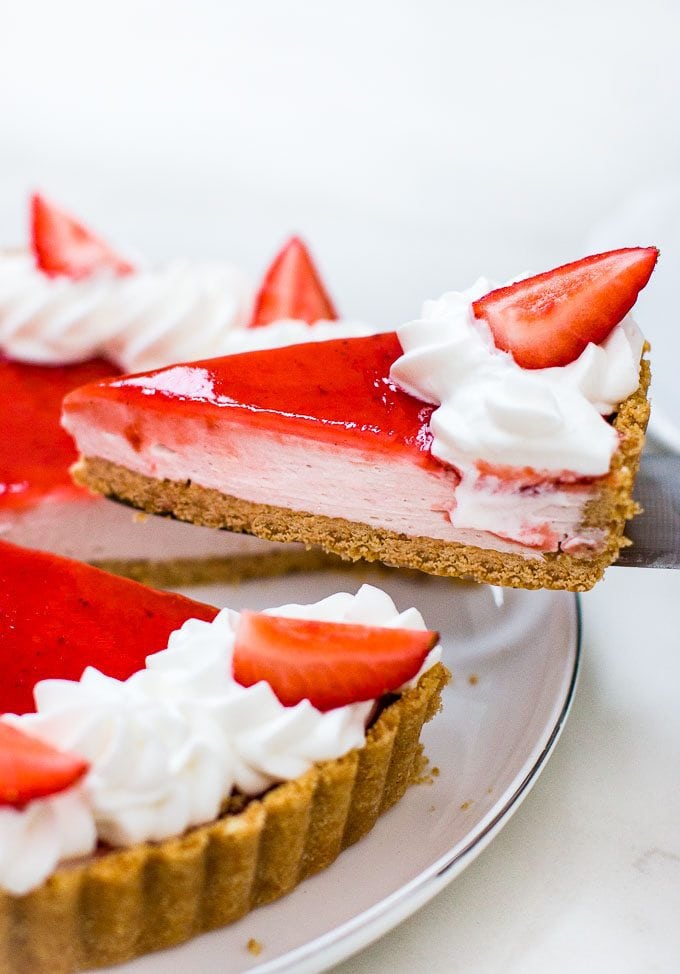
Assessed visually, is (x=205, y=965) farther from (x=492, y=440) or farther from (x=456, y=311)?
(x=456, y=311)

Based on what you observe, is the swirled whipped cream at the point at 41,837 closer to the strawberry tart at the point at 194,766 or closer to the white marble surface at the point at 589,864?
the strawberry tart at the point at 194,766

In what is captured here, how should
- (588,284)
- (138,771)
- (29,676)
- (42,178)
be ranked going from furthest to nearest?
1. (42,178)
2. (588,284)
3. (29,676)
4. (138,771)

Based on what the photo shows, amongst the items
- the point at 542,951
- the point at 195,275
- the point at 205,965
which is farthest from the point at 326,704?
the point at 195,275

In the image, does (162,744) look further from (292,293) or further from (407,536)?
(292,293)

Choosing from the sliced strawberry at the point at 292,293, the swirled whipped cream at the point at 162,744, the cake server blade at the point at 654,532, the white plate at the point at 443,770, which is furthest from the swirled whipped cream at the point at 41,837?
the sliced strawberry at the point at 292,293

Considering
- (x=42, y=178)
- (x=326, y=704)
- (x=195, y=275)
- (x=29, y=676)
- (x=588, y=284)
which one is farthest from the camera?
(x=42, y=178)
